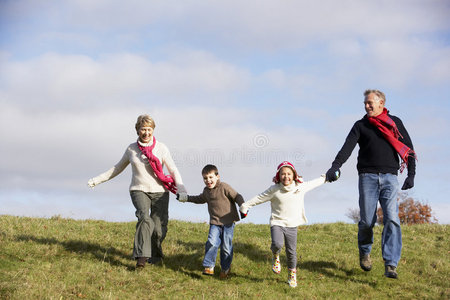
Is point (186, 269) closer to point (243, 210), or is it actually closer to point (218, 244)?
point (218, 244)

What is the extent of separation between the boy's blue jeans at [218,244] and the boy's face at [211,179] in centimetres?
76

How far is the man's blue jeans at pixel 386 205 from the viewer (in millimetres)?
8438

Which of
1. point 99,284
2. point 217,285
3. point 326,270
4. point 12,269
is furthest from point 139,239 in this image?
point 326,270

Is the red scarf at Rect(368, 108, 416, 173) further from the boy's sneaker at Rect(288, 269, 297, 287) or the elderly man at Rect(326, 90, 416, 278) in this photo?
the boy's sneaker at Rect(288, 269, 297, 287)

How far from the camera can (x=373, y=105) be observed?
873cm

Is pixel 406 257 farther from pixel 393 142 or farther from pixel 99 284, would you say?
pixel 99 284

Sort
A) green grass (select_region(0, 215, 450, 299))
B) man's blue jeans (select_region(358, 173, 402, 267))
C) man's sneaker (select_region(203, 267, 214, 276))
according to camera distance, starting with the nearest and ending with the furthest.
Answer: green grass (select_region(0, 215, 450, 299)) → man's blue jeans (select_region(358, 173, 402, 267)) → man's sneaker (select_region(203, 267, 214, 276))

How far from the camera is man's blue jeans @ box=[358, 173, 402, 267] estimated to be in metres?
8.44

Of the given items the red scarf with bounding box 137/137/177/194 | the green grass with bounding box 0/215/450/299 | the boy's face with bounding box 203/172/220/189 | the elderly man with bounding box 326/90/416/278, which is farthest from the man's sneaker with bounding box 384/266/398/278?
the red scarf with bounding box 137/137/177/194

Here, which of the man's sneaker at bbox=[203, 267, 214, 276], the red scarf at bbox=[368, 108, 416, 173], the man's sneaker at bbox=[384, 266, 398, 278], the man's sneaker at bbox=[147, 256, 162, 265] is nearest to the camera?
the man's sneaker at bbox=[384, 266, 398, 278]

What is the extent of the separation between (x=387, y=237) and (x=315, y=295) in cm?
168

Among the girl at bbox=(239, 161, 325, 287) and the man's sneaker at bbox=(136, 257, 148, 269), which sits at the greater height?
the girl at bbox=(239, 161, 325, 287)

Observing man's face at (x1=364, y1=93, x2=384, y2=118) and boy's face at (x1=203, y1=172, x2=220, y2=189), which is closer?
man's face at (x1=364, y1=93, x2=384, y2=118)

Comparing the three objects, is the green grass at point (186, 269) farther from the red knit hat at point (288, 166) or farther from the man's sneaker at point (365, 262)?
the red knit hat at point (288, 166)
